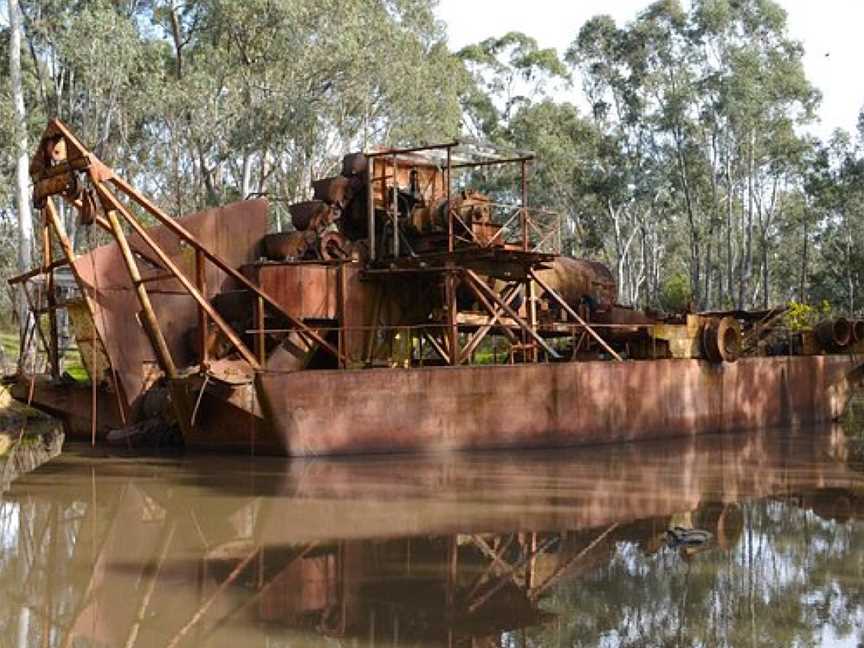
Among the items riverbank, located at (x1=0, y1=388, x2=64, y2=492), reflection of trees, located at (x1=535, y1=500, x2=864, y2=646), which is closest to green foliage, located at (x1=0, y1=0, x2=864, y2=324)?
riverbank, located at (x1=0, y1=388, x2=64, y2=492)

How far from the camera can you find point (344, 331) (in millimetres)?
16141

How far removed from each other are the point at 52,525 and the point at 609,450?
879 cm

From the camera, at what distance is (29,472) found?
14.1m

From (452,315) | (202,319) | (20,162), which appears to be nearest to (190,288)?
(202,319)

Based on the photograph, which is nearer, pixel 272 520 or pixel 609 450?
pixel 272 520

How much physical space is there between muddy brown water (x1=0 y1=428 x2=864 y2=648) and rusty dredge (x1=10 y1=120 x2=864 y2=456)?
99 cm

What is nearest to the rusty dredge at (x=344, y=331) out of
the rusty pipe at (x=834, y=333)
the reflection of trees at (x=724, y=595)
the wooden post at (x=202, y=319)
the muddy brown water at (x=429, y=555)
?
the wooden post at (x=202, y=319)

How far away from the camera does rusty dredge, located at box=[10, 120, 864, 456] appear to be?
14.8 metres

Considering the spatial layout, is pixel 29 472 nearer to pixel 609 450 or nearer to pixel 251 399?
pixel 251 399

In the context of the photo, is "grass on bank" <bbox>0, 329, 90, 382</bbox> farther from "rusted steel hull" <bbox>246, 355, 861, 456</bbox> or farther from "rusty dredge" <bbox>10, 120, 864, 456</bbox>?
"rusted steel hull" <bbox>246, 355, 861, 456</bbox>

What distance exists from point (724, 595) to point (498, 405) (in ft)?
27.5

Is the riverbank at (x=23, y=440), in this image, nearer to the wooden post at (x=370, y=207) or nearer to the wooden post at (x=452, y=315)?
the wooden post at (x=370, y=207)

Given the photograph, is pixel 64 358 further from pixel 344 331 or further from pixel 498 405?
pixel 498 405

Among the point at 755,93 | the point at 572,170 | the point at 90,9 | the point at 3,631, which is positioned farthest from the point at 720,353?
the point at 572,170
